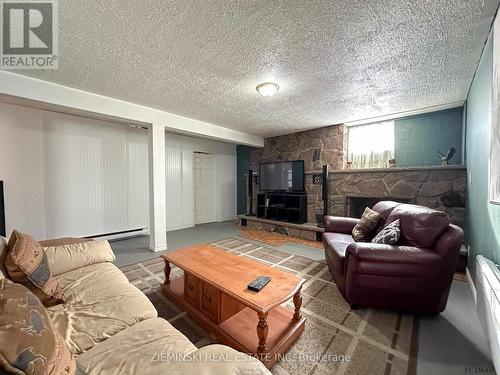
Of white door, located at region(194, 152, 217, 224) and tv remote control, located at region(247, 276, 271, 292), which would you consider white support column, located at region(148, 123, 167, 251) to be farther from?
tv remote control, located at region(247, 276, 271, 292)

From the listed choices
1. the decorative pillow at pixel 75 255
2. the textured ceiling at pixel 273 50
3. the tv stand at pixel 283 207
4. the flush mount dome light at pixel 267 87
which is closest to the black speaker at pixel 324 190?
the tv stand at pixel 283 207

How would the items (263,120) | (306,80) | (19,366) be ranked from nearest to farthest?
(19,366)
(306,80)
(263,120)

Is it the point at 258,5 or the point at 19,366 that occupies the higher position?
the point at 258,5

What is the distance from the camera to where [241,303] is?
1.44 metres

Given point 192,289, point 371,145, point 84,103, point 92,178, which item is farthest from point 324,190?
point 92,178

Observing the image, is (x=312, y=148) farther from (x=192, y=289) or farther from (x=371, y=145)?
(x=192, y=289)

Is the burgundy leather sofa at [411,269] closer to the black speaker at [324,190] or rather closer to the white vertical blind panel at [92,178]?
the black speaker at [324,190]

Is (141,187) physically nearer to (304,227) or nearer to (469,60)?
(304,227)

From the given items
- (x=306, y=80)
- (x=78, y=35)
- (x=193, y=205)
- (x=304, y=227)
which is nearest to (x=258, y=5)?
(x=306, y=80)

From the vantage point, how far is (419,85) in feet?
8.28

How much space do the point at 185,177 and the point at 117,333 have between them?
4.52 metres

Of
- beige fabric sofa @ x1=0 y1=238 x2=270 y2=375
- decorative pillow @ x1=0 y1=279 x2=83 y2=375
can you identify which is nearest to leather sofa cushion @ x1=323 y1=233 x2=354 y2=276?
beige fabric sofa @ x1=0 y1=238 x2=270 y2=375

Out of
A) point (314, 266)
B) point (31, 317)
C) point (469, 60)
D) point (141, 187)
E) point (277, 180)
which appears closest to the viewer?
point (31, 317)

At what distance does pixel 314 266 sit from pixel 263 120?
2.64 metres
